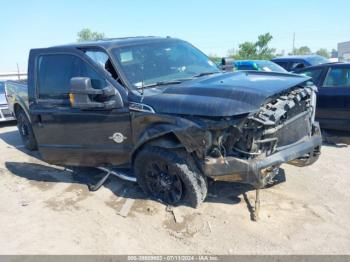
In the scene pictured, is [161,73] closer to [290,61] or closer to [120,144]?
[120,144]

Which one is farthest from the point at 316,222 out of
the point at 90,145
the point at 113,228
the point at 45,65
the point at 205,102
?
the point at 45,65

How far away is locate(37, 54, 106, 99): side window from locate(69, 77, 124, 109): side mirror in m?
0.19

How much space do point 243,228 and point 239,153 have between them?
785 millimetres

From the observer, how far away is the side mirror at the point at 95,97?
4094mm

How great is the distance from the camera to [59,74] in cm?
495

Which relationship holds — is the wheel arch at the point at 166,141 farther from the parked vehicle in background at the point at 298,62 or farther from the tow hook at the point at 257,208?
the parked vehicle in background at the point at 298,62

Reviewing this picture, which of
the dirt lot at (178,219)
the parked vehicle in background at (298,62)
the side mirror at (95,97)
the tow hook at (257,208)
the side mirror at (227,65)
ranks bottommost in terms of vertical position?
the dirt lot at (178,219)

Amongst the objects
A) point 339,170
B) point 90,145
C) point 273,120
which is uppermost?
point 273,120

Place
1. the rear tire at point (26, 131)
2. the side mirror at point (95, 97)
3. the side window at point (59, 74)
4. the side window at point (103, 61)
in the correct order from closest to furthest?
1. the side mirror at point (95, 97)
2. the side window at point (103, 61)
3. the side window at point (59, 74)
4. the rear tire at point (26, 131)

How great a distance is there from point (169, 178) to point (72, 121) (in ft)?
5.08

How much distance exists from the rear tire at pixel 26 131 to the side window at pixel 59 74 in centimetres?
205

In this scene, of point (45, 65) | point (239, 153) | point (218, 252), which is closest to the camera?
point (218, 252)

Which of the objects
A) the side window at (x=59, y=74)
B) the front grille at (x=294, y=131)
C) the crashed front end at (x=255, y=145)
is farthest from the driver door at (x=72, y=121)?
the front grille at (x=294, y=131)

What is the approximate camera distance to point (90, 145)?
476 cm
